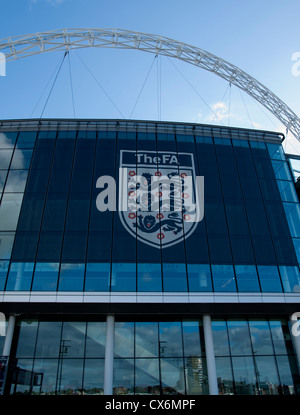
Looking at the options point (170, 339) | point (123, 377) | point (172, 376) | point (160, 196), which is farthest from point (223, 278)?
point (123, 377)

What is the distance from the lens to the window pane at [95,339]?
20891 millimetres

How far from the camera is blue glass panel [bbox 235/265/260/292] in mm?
21578

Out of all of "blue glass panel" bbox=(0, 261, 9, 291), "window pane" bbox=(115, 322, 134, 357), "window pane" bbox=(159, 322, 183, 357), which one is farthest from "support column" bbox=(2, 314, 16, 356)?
"window pane" bbox=(159, 322, 183, 357)

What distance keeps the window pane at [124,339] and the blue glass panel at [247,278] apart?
801 cm

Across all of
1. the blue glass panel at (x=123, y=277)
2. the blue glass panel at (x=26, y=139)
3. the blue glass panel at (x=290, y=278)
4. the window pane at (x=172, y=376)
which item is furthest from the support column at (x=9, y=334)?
the blue glass panel at (x=290, y=278)

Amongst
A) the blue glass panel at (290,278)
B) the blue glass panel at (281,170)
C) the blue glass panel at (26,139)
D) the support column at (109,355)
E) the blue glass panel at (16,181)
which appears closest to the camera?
the support column at (109,355)

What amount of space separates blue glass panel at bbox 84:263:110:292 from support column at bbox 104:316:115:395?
2652mm

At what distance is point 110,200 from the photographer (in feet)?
78.2

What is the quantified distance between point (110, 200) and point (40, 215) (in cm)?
518

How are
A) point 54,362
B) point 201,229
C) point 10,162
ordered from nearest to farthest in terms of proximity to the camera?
point 54,362 < point 201,229 < point 10,162

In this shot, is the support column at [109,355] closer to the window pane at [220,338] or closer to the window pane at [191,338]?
the window pane at [191,338]

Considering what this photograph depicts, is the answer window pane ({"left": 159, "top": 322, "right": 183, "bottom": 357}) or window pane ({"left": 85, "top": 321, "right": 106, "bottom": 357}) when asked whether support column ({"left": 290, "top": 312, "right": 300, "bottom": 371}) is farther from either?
window pane ({"left": 85, "top": 321, "right": 106, "bottom": 357})
